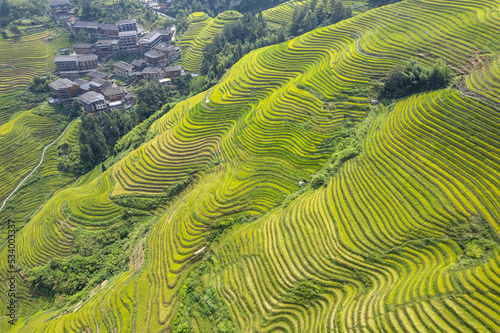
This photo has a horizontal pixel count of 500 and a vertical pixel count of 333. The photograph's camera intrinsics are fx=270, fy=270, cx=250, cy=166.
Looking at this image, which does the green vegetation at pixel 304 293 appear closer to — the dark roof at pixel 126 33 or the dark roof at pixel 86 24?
the dark roof at pixel 126 33

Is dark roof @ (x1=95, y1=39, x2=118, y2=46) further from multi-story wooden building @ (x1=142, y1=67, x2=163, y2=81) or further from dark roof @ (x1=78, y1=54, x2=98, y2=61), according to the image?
multi-story wooden building @ (x1=142, y1=67, x2=163, y2=81)

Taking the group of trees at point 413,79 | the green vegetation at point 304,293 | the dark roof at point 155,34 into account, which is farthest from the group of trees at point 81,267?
the dark roof at point 155,34

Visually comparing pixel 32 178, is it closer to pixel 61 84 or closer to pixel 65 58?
pixel 61 84

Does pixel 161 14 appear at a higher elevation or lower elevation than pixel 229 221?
higher

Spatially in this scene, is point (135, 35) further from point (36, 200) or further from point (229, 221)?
point (229, 221)

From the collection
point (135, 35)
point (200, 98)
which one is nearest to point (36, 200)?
point (200, 98)

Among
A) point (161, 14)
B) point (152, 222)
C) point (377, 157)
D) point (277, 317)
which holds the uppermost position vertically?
point (161, 14)
